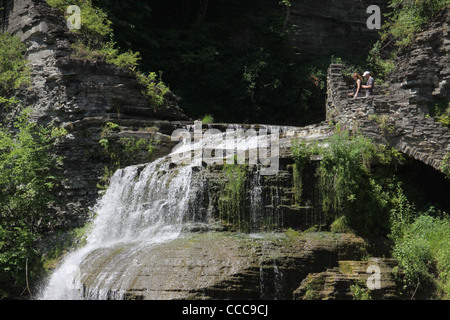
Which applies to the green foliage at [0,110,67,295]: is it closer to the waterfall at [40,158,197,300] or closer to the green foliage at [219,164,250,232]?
the waterfall at [40,158,197,300]

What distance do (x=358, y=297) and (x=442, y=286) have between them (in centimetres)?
165

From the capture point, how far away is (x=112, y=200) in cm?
1180

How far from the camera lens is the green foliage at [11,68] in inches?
577

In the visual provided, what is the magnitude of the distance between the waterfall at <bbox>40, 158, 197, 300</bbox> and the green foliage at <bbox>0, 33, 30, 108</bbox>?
4.98 meters

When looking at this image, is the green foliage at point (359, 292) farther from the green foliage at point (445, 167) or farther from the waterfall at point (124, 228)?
the green foliage at point (445, 167)

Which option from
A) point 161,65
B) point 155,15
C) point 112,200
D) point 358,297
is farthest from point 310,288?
point 155,15

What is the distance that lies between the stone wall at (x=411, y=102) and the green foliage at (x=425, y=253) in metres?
1.56

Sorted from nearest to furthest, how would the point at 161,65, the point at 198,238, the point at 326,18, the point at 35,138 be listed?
1. the point at 198,238
2. the point at 35,138
3. the point at 161,65
4. the point at 326,18

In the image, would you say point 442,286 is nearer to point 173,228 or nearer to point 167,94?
point 173,228

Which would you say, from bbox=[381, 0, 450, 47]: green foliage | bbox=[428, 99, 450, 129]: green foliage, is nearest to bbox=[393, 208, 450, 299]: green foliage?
bbox=[428, 99, 450, 129]: green foliage

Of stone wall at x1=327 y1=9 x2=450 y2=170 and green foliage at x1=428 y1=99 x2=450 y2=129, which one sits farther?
green foliage at x1=428 y1=99 x2=450 y2=129

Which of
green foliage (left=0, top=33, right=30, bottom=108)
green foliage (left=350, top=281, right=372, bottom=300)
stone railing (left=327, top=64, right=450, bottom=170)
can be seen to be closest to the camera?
green foliage (left=350, top=281, right=372, bottom=300)

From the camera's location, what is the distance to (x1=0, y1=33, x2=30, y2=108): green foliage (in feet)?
48.1

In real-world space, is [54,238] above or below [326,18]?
below
